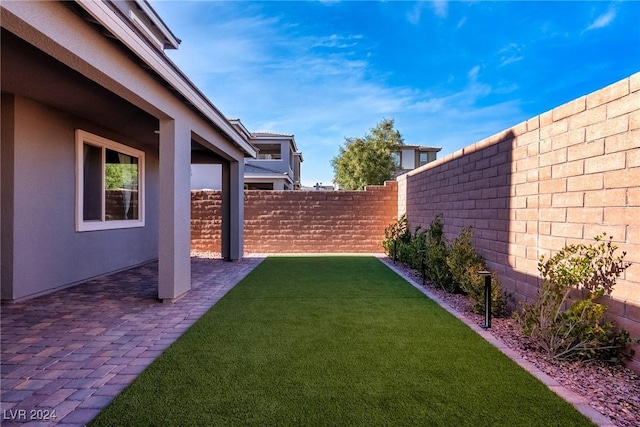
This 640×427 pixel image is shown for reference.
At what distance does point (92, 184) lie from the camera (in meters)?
6.89

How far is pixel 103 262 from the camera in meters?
7.15

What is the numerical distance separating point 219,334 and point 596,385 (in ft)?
11.5

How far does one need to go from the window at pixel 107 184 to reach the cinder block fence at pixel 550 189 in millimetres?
6950

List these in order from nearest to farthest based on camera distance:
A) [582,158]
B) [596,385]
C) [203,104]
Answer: [596,385] < [582,158] < [203,104]

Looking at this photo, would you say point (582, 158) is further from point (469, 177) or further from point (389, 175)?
point (389, 175)

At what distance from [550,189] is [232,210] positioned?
7485mm

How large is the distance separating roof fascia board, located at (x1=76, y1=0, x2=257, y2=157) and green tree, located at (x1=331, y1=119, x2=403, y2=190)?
15.8 m

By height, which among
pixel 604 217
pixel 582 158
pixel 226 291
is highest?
pixel 582 158

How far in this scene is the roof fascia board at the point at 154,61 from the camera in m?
3.08

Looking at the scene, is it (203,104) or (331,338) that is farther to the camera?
(203,104)

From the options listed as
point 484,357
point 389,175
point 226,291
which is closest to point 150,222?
point 226,291

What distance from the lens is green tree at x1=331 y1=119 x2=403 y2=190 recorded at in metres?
22.4

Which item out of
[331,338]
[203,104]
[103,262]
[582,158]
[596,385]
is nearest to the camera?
[596,385]

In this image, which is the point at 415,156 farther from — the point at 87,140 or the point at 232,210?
the point at 87,140
